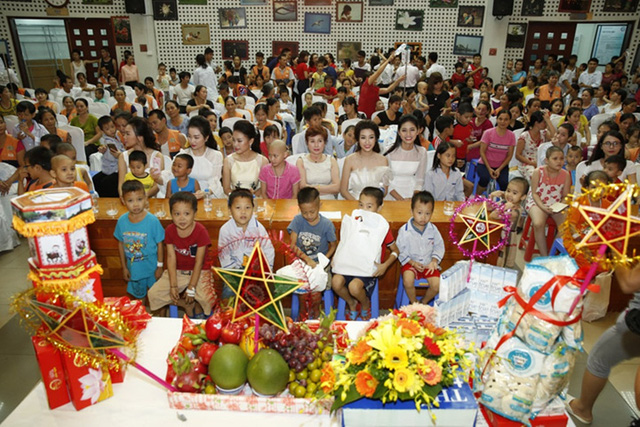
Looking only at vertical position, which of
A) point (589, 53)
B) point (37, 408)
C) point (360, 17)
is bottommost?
point (37, 408)

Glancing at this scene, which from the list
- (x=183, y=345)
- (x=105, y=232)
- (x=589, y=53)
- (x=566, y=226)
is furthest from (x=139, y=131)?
(x=589, y=53)

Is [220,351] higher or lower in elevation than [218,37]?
lower

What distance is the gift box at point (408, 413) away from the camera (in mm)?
1657

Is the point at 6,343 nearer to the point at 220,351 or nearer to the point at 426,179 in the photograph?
the point at 220,351

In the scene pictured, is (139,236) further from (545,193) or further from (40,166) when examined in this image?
(545,193)

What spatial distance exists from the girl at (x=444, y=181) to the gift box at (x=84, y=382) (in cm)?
348

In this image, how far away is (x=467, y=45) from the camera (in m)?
13.1

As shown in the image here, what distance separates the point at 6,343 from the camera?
3623 millimetres

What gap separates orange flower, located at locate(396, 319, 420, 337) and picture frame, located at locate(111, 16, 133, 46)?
1398cm

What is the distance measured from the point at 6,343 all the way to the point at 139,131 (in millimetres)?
2252

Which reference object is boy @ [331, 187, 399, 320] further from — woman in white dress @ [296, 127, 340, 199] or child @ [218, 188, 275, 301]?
woman in white dress @ [296, 127, 340, 199]

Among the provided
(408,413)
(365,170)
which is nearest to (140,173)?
(365,170)

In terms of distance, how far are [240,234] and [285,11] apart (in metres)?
11.5

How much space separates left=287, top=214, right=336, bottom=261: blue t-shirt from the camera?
3.52m
